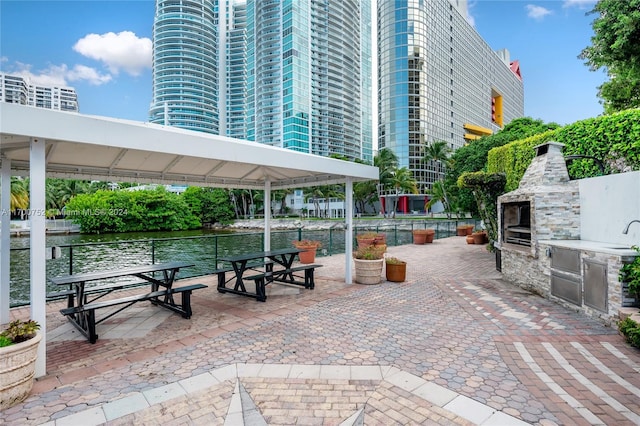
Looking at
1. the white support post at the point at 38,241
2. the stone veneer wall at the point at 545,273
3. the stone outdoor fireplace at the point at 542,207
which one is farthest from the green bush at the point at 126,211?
the stone veneer wall at the point at 545,273

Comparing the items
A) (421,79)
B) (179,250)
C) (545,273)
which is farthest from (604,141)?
(421,79)

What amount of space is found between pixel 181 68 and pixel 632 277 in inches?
4581

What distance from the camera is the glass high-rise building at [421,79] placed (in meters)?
57.6

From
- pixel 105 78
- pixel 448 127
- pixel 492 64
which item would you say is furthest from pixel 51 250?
pixel 492 64

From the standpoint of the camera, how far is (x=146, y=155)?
4.92 meters

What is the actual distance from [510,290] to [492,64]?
95.5 meters

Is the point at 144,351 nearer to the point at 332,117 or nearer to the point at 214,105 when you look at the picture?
the point at 332,117

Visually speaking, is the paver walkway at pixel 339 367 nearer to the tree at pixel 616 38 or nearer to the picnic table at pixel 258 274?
the picnic table at pixel 258 274

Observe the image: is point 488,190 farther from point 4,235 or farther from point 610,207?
point 4,235

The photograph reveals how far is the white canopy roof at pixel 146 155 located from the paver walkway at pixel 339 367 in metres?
2.39

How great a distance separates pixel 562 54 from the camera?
10.5 m

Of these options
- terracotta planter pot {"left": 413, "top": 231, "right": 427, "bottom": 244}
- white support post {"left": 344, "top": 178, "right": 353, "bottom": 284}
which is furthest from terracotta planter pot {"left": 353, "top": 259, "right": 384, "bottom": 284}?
terracotta planter pot {"left": 413, "top": 231, "right": 427, "bottom": 244}

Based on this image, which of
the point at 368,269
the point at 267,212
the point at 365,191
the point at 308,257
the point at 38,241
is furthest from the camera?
the point at 365,191

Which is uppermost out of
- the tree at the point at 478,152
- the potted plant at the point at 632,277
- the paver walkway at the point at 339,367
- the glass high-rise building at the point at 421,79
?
the glass high-rise building at the point at 421,79
